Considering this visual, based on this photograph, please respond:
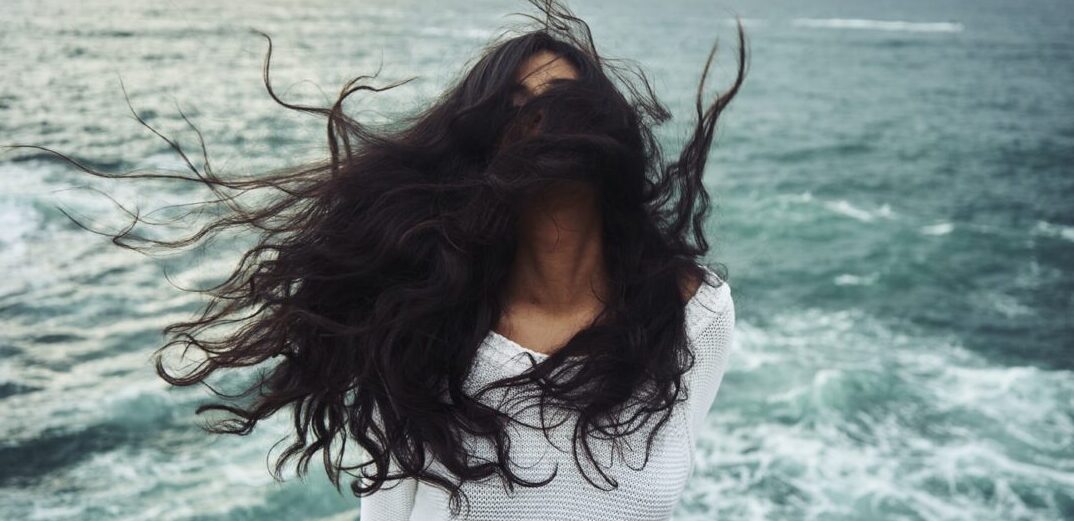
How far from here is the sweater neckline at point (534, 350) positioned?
7.00 ft

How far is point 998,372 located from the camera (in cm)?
905

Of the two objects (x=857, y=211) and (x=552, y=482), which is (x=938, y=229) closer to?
(x=857, y=211)

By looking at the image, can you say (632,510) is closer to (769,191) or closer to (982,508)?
(982,508)

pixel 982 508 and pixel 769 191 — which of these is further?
pixel 769 191

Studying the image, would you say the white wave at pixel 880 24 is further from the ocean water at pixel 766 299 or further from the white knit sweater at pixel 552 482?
the white knit sweater at pixel 552 482

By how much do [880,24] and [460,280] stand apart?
191 feet

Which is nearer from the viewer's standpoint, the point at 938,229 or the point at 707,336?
the point at 707,336

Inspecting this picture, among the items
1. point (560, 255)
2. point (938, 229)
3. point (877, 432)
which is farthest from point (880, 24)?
point (560, 255)

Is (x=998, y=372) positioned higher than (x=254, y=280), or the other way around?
(x=254, y=280)

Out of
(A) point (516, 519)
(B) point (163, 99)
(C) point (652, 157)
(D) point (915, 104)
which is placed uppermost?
(C) point (652, 157)

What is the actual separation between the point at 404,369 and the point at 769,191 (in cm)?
1382

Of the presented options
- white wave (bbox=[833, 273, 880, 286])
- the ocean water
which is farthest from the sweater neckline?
white wave (bbox=[833, 273, 880, 286])

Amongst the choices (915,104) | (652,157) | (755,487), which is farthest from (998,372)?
(915,104)

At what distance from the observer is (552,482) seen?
209 centimetres
